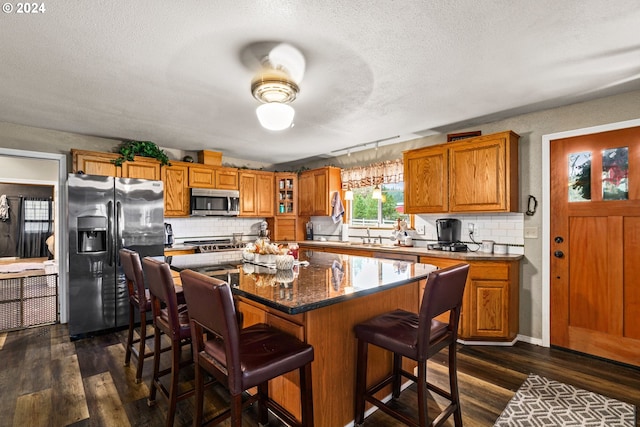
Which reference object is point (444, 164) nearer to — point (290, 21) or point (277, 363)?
point (290, 21)

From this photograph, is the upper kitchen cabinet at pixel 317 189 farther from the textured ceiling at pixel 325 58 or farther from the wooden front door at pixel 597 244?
the wooden front door at pixel 597 244

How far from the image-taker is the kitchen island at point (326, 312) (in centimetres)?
160

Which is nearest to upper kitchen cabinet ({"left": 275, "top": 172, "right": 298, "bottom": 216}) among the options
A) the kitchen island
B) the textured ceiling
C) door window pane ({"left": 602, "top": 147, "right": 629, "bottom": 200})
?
the textured ceiling

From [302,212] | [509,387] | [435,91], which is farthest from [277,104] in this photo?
[302,212]

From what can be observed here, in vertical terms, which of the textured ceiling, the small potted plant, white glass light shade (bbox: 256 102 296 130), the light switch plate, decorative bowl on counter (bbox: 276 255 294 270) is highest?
the textured ceiling

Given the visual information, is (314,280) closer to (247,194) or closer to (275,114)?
(275,114)

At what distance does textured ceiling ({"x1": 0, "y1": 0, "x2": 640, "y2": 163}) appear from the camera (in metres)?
1.73

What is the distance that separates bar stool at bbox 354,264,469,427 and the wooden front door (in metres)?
2.07

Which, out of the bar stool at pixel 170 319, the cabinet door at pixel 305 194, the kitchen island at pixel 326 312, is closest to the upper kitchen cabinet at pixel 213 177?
the cabinet door at pixel 305 194

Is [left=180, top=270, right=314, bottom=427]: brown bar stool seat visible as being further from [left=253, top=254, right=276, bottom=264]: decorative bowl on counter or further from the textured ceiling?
the textured ceiling

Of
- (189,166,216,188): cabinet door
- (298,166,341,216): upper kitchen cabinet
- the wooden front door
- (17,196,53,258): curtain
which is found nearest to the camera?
the wooden front door

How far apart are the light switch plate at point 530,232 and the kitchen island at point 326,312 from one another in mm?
1870

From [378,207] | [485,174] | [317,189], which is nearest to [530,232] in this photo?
[485,174]

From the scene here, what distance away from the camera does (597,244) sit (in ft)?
9.77
